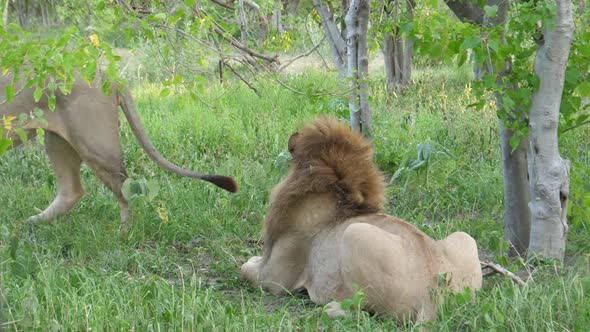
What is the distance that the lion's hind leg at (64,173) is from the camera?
17.1 feet

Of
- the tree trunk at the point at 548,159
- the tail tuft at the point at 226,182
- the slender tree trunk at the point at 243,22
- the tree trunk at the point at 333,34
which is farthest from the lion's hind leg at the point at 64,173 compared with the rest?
the tree trunk at the point at 333,34

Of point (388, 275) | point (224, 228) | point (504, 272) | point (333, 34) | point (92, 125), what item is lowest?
point (224, 228)

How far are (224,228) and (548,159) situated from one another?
194cm

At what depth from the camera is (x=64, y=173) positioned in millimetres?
5262

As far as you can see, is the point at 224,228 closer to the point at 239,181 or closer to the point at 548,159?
the point at 239,181

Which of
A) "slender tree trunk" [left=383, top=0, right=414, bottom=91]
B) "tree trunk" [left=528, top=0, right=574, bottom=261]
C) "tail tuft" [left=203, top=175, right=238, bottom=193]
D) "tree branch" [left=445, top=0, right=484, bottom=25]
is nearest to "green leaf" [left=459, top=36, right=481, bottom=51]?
"tree trunk" [left=528, top=0, right=574, bottom=261]

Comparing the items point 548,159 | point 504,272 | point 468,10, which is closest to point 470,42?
point 548,159

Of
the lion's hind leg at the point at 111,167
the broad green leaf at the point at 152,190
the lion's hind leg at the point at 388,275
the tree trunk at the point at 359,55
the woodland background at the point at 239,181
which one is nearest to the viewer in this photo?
the woodland background at the point at 239,181

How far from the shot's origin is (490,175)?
584cm

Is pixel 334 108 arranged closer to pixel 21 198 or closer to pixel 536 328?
pixel 21 198

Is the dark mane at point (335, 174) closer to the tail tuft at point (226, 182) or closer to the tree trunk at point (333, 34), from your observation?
the tail tuft at point (226, 182)

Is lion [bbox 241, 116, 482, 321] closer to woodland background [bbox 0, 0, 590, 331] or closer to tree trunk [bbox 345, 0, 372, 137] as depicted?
woodland background [bbox 0, 0, 590, 331]

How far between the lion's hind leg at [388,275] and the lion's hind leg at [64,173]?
2.46 meters

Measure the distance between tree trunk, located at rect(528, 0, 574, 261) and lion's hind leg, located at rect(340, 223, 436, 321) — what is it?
3.30 feet
